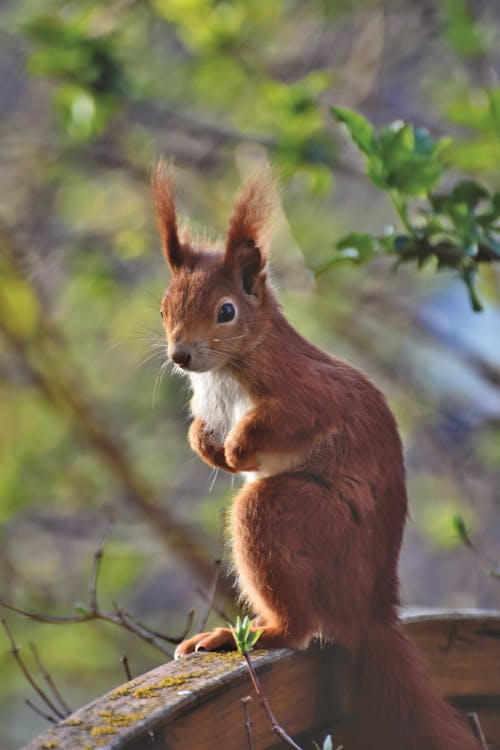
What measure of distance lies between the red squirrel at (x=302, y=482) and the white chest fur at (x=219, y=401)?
0.10 feet

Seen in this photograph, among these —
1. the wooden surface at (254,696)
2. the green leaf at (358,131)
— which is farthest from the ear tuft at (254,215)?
the wooden surface at (254,696)

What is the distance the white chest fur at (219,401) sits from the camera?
1.38 m

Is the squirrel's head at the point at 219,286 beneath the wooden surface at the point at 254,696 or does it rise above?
above

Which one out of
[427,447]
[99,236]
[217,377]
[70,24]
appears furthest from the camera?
[427,447]

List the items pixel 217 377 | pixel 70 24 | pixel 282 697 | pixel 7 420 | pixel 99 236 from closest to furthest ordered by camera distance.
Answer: pixel 282 697 → pixel 217 377 → pixel 70 24 → pixel 99 236 → pixel 7 420

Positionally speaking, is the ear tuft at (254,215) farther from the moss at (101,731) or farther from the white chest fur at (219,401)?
the moss at (101,731)

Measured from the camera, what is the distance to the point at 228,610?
2742 millimetres

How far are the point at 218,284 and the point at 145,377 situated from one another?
2.31 meters

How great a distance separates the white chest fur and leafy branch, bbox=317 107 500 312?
20 cm

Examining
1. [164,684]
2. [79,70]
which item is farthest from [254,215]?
[79,70]

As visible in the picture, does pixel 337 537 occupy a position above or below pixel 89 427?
above

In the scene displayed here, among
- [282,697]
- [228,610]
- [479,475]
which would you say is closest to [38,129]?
[228,610]

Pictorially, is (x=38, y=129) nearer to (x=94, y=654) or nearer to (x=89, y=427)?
(x=89, y=427)

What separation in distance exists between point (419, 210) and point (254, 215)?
0.68ft
